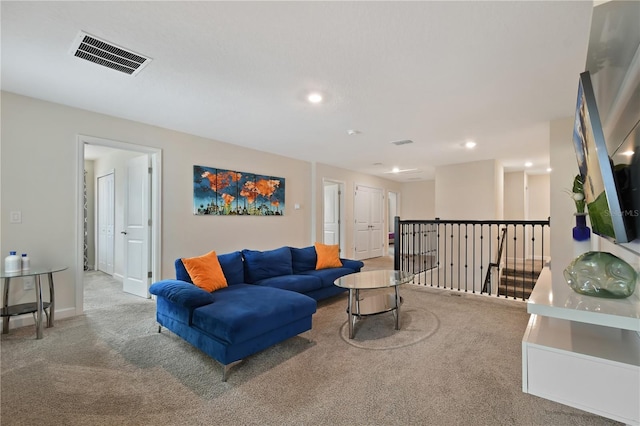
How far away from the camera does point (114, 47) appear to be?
2213mm

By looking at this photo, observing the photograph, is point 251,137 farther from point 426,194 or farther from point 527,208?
point 527,208

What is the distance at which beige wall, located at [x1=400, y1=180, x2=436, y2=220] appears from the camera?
31.2ft

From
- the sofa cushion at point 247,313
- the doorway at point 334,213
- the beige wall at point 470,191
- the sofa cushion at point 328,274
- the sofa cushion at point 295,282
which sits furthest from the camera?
the doorway at point 334,213

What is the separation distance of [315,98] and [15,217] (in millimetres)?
3395

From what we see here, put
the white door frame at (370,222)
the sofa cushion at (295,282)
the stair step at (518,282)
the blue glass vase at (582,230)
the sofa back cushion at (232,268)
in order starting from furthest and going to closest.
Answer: the white door frame at (370,222), the stair step at (518,282), the sofa cushion at (295,282), the sofa back cushion at (232,268), the blue glass vase at (582,230)

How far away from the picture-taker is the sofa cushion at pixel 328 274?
12.6 feet

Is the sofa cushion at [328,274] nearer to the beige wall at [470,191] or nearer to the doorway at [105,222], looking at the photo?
the beige wall at [470,191]

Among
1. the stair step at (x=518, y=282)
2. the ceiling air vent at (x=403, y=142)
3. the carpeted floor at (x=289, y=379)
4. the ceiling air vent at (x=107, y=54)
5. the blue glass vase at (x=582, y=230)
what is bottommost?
the stair step at (x=518, y=282)

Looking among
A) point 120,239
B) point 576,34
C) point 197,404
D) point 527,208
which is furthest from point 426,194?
point 197,404

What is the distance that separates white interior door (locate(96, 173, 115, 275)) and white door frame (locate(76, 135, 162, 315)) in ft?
7.38

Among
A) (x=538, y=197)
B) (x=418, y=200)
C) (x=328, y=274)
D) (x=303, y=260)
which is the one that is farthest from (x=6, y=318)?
(x=538, y=197)

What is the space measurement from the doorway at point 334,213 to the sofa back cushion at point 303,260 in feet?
9.56

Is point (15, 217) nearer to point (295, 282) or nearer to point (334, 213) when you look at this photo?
point (295, 282)

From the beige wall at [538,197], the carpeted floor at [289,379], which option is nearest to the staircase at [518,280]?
the beige wall at [538,197]
